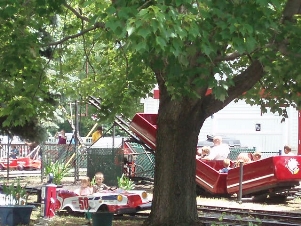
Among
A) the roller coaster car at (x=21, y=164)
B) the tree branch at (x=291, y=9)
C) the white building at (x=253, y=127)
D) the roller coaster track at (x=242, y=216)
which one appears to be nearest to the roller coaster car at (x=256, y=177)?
the roller coaster track at (x=242, y=216)

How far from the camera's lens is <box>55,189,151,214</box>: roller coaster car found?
1294 cm

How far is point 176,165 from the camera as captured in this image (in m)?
11.6

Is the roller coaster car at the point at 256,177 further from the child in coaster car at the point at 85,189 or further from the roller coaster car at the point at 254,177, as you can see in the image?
the child in coaster car at the point at 85,189

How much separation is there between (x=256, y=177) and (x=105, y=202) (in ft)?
20.7

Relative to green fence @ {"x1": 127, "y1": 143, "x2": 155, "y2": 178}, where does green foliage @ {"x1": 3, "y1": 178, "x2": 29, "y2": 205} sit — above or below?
below

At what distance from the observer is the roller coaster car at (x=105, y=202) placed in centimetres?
1294

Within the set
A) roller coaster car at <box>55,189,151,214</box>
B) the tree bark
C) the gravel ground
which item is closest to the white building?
the gravel ground

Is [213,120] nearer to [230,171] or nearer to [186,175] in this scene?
[230,171]

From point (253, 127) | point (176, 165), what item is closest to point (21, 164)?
point (253, 127)

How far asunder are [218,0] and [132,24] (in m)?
1.65

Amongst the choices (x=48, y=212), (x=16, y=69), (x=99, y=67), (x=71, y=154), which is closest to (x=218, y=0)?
(x=16, y=69)

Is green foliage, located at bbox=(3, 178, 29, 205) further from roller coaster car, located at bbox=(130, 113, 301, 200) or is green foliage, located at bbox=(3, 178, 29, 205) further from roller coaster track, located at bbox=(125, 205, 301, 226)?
roller coaster car, located at bbox=(130, 113, 301, 200)

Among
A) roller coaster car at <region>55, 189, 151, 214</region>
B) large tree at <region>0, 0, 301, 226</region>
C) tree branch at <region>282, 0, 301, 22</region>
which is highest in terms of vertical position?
tree branch at <region>282, 0, 301, 22</region>

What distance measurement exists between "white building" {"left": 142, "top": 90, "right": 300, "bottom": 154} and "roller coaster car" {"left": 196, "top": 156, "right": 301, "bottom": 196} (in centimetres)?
1734
